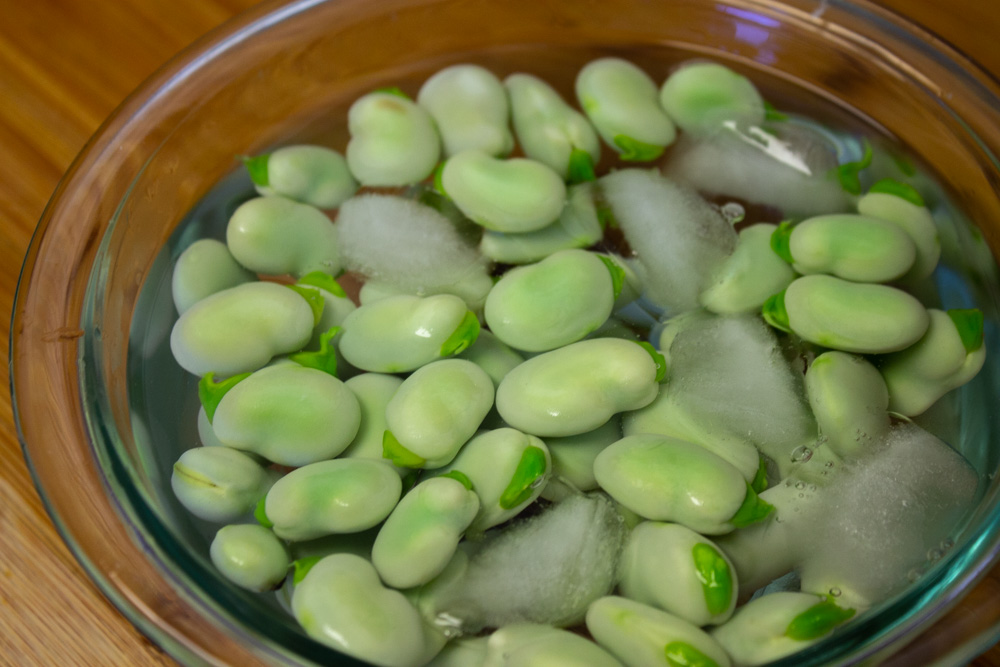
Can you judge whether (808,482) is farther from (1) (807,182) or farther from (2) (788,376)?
(1) (807,182)

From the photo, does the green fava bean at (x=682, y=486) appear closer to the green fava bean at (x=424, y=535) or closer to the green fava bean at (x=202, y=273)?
the green fava bean at (x=424, y=535)

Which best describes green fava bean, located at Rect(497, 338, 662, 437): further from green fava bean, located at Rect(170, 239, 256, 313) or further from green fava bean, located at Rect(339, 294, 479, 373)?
green fava bean, located at Rect(170, 239, 256, 313)

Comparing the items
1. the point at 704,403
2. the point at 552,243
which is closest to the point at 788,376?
the point at 704,403

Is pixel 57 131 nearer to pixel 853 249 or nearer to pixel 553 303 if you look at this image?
pixel 553 303

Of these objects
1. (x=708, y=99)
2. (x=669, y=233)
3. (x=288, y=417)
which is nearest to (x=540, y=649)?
(x=288, y=417)

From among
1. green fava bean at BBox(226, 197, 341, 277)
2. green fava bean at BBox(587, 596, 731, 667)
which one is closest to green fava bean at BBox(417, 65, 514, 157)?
green fava bean at BBox(226, 197, 341, 277)

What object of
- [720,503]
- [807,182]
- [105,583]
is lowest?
[105,583]
